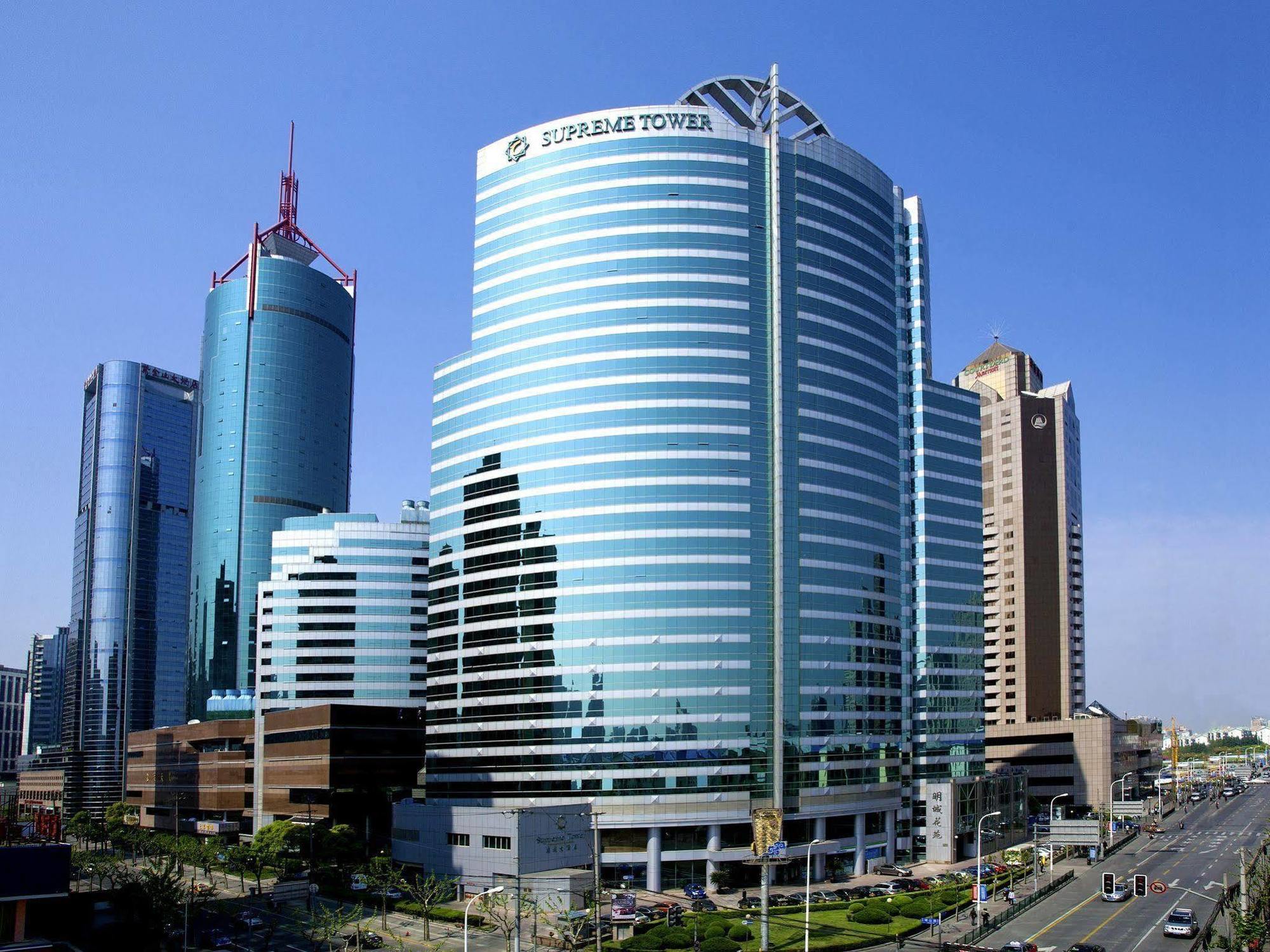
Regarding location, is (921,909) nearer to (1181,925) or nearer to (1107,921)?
(1107,921)

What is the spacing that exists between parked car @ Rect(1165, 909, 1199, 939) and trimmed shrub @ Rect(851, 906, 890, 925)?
25320 millimetres

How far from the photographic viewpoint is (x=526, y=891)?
114062mm

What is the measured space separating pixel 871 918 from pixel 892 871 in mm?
44200

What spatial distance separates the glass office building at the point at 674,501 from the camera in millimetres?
152250

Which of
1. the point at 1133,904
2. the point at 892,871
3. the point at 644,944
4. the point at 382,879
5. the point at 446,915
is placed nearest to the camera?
the point at 644,944

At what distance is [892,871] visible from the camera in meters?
157

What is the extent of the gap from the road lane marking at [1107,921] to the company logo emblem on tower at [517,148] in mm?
122105

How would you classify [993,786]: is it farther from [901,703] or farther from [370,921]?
[370,921]

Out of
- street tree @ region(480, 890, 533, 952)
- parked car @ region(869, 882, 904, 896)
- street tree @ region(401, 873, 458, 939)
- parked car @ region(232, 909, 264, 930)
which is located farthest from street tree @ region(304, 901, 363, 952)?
parked car @ region(869, 882, 904, 896)

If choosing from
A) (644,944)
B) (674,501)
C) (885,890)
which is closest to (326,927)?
(644,944)

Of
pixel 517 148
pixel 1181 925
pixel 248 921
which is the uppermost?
pixel 517 148

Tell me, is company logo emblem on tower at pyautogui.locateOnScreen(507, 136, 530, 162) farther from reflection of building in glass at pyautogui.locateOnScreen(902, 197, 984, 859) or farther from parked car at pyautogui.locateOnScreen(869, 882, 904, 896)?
parked car at pyautogui.locateOnScreen(869, 882, 904, 896)

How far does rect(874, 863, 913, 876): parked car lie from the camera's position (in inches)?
6112

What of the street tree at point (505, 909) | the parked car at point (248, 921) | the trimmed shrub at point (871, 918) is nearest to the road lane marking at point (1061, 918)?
the trimmed shrub at point (871, 918)
